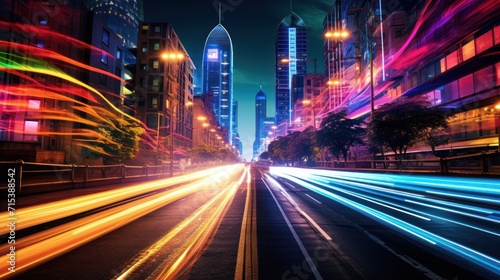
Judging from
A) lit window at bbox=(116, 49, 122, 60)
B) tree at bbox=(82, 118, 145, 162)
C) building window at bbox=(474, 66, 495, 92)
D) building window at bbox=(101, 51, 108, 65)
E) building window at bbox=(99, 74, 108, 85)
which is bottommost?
tree at bbox=(82, 118, 145, 162)

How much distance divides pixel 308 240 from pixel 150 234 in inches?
152

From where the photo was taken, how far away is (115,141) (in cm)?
3127

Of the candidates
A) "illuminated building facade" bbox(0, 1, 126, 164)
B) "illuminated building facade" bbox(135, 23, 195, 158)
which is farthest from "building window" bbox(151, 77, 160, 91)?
"illuminated building facade" bbox(0, 1, 126, 164)

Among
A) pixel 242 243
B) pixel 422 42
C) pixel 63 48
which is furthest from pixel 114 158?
pixel 422 42

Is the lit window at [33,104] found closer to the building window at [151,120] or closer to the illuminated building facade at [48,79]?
the illuminated building facade at [48,79]

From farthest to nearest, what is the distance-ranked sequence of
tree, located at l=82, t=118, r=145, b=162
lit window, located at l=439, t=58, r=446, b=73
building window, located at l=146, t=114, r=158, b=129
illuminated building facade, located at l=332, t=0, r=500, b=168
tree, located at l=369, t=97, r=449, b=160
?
building window, located at l=146, t=114, r=158, b=129
lit window, located at l=439, t=58, r=446, b=73
tree, located at l=82, t=118, r=145, b=162
illuminated building facade, located at l=332, t=0, r=500, b=168
tree, located at l=369, t=97, r=449, b=160

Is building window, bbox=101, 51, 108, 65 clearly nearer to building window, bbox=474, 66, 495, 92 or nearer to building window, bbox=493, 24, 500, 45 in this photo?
building window, bbox=474, 66, 495, 92

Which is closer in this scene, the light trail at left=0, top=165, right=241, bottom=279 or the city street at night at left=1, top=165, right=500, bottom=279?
the city street at night at left=1, top=165, right=500, bottom=279

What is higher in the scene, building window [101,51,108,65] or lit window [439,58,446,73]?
building window [101,51,108,65]

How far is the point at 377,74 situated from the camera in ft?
196

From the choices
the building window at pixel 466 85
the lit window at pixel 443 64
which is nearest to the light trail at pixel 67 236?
the building window at pixel 466 85

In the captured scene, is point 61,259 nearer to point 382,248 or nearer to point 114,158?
point 382,248

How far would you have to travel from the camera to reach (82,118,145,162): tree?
99.9ft

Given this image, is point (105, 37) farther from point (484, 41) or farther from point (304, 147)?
point (484, 41)
